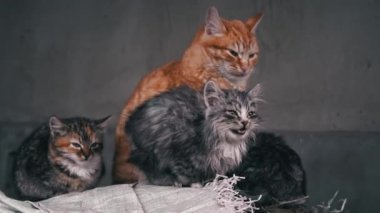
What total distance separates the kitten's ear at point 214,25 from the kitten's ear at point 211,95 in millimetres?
613

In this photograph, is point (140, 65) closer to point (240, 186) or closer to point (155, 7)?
point (155, 7)

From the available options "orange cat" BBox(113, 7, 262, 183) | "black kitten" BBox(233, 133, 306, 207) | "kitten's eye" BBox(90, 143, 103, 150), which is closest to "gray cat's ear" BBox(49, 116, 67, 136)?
"kitten's eye" BBox(90, 143, 103, 150)

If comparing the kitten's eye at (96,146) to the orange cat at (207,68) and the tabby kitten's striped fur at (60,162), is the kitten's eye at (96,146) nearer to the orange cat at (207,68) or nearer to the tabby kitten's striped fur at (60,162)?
the tabby kitten's striped fur at (60,162)

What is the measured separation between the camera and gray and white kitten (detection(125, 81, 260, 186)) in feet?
12.9

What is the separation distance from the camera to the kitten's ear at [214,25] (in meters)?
4.45

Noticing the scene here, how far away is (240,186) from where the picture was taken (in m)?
4.09

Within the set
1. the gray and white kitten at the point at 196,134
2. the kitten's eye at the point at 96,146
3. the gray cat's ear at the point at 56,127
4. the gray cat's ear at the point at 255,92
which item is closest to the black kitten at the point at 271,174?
the gray and white kitten at the point at 196,134

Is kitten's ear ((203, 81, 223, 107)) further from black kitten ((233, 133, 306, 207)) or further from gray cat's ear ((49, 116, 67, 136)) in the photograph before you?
gray cat's ear ((49, 116, 67, 136))

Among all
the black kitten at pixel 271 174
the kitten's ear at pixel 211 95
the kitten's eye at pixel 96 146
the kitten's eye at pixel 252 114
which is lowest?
the black kitten at pixel 271 174

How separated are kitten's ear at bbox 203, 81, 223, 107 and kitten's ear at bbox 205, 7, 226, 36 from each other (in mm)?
613

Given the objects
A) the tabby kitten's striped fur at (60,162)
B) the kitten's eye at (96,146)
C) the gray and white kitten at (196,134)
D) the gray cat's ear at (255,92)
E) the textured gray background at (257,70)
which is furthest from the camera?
the textured gray background at (257,70)

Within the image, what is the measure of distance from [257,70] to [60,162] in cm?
164

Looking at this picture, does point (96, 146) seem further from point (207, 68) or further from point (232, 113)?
point (232, 113)

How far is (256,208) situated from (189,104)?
661 millimetres
